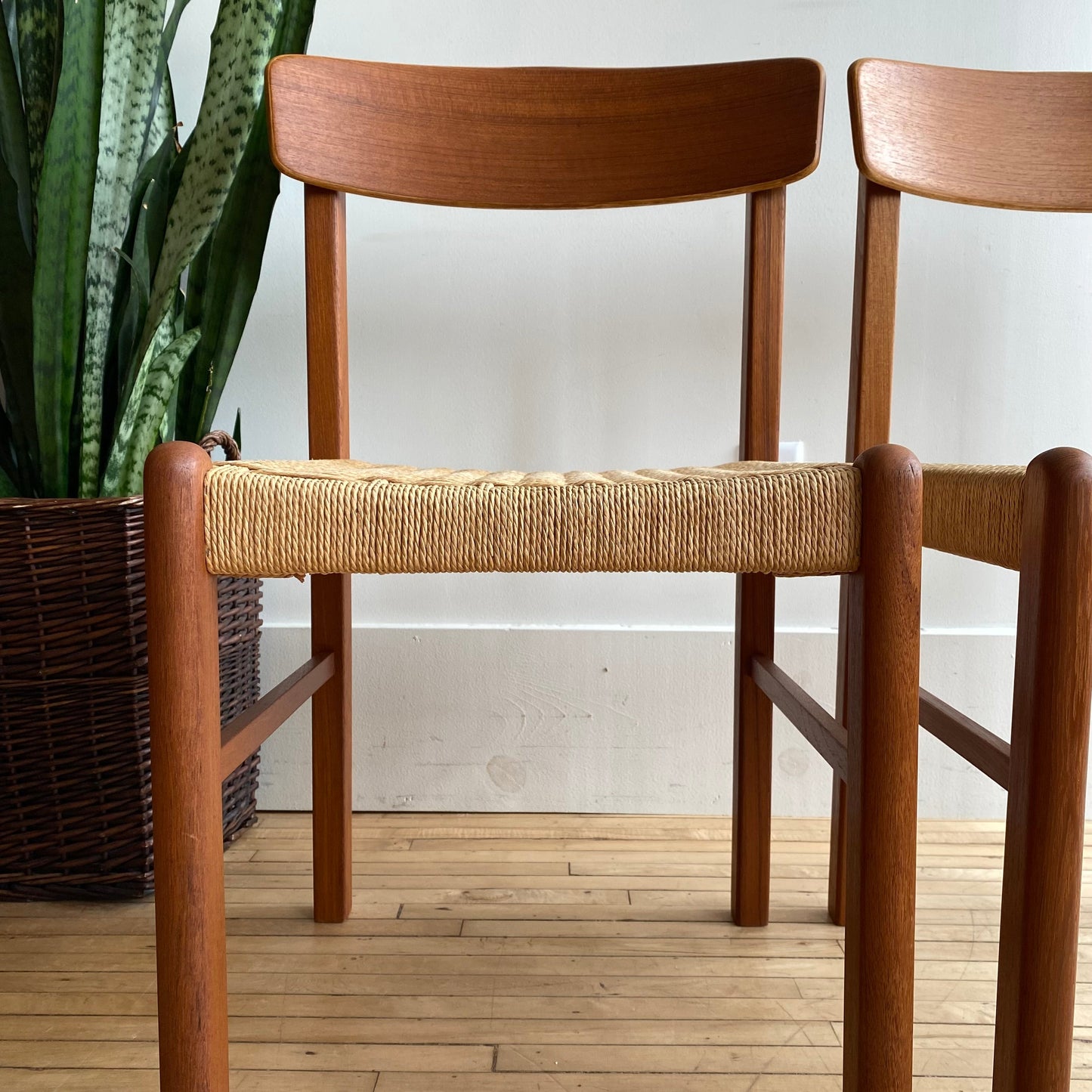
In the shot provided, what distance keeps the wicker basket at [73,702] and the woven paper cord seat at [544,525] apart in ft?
1.33

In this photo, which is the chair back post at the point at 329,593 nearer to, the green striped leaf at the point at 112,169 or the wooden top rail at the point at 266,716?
the wooden top rail at the point at 266,716

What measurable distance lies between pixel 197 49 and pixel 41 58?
30cm

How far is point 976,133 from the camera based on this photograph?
88 cm

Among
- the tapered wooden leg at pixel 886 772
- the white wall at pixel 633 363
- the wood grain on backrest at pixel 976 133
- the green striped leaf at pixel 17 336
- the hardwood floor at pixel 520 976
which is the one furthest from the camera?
the white wall at pixel 633 363

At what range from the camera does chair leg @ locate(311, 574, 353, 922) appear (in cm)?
93

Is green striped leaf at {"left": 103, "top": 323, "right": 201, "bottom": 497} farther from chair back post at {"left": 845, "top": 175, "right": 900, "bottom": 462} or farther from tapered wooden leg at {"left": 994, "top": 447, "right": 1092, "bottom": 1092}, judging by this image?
tapered wooden leg at {"left": 994, "top": 447, "right": 1092, "bottom": 1092}

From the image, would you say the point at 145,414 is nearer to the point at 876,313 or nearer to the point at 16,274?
the point at 16,274

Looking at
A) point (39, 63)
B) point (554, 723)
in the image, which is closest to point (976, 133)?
point (554, 723)

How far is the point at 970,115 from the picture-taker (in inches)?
34.4

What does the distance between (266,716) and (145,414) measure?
409 mm

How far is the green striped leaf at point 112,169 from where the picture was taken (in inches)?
34.8

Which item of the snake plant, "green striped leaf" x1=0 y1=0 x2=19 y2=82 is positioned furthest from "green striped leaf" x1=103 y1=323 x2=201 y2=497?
"green striped leaf" x1=0 y1=0 x2=19 y2=82

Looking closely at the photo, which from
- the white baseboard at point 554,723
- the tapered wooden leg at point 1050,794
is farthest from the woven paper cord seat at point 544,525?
the white baseboard at point 554,723

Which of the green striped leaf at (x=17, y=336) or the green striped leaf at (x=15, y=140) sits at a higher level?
the green striped leaf at (x=15, y=140)
